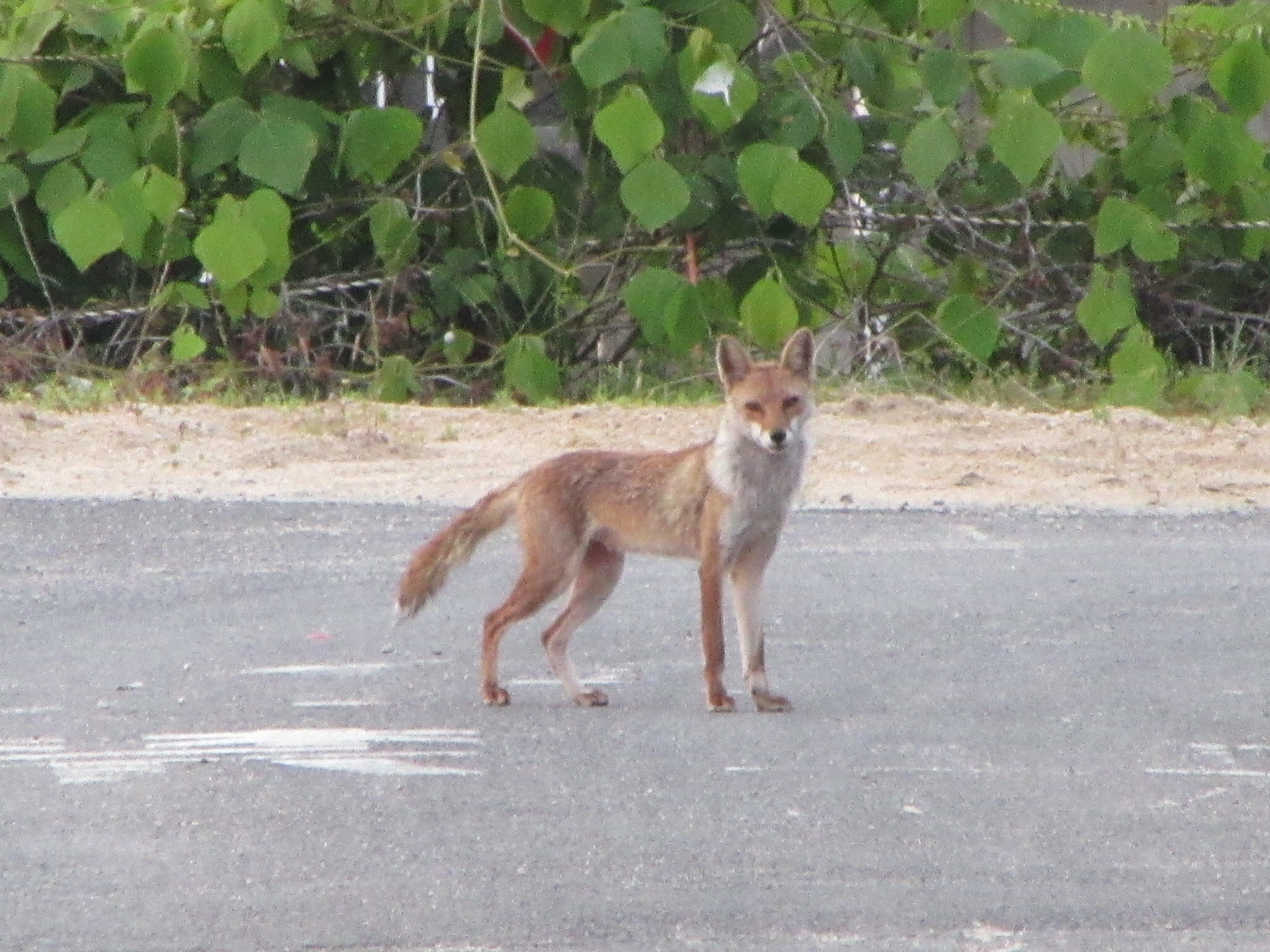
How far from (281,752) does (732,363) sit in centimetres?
187

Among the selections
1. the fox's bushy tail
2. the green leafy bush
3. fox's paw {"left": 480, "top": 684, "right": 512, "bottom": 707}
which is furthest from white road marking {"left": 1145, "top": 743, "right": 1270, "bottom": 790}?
the green leafy bush

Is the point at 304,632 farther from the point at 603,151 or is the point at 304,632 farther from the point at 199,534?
the point at 603,151

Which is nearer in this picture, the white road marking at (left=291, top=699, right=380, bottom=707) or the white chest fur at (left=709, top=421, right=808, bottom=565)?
the white road marking at (left=291, top=699, right=380, bottom=707)

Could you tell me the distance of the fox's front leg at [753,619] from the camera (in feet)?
21.0

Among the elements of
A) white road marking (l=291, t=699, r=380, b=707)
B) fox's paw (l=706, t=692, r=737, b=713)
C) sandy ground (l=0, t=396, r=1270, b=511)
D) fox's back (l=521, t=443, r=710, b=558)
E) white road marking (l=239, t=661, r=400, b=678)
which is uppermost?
fox's back (l=521, t=443, r=710, b=558)

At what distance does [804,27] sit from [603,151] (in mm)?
1351

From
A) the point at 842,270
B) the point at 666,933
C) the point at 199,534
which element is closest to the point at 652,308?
the point at 842,270

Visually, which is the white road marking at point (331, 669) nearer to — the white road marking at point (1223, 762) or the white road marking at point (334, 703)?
the white road marking at point (334, 703)

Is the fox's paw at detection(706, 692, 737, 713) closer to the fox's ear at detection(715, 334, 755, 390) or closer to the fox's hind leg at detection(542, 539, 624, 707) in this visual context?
Result: the fox's hind leg at detection(542, 539, 624, 707)

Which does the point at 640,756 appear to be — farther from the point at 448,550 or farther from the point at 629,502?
the point at 448,550

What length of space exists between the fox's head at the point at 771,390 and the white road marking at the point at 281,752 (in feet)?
4.12

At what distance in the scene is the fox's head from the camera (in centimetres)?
663

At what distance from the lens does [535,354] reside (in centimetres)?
1324

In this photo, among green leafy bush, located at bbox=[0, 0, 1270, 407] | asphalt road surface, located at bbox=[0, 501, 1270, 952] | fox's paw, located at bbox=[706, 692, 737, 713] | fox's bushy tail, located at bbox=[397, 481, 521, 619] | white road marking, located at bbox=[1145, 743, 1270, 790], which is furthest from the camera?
green leafy bush, located at bbox=[0, 0, 1270, 407]
